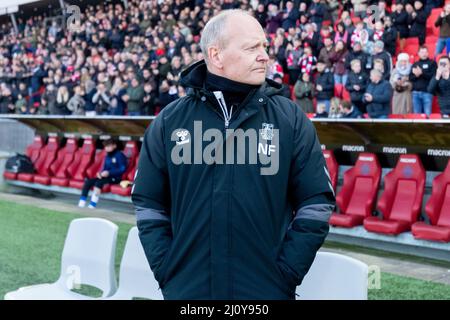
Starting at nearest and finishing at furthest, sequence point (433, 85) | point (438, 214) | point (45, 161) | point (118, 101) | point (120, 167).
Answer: point (438, 214) < point (433, 85) < point (120, 167) < point (118, 101) < point (45, 161)

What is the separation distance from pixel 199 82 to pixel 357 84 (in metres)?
8.43

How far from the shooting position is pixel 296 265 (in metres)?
2.02

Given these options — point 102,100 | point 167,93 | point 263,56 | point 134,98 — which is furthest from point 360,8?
point 263,56

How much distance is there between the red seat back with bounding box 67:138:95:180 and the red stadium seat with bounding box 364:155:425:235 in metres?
7.10

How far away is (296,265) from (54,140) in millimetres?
13205

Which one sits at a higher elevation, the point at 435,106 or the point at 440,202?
the point at 435,106

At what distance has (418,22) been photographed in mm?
11102

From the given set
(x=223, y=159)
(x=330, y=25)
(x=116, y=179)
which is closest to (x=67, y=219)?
(x=116, y=179)

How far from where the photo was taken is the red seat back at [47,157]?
14036mm

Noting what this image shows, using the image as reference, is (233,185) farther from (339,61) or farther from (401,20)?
(401,20)

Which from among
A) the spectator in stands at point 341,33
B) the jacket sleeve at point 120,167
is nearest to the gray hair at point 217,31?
the spectator in stands at point 341,33

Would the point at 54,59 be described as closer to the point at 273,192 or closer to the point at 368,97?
the point at 368,97

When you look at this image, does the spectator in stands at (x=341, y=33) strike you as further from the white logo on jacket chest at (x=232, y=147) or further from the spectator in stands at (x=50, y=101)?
the white logo on jacket chest at (x=232, y=147)

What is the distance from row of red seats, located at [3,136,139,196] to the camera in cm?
1238
